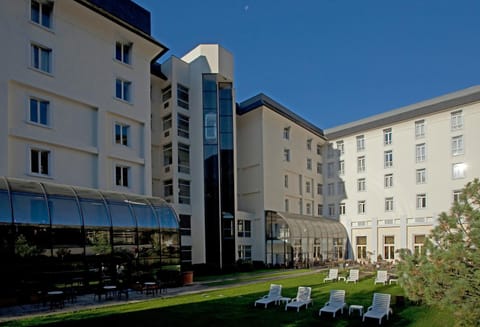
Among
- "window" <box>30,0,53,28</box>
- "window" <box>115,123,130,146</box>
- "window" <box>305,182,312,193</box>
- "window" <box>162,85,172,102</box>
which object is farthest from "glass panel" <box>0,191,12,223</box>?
"window" <box>305,182,312,193</box>

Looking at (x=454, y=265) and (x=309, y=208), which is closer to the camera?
(x=454, y=265)

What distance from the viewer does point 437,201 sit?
1623 inches

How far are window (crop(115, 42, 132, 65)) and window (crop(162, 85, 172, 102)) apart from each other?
715 centimetres

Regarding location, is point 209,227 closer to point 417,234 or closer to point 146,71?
point 146,71

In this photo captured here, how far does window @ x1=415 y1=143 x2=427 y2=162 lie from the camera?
42763mm

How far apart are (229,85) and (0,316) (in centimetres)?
2633

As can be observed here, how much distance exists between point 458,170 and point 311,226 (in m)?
14.9

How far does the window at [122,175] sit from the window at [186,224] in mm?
7866

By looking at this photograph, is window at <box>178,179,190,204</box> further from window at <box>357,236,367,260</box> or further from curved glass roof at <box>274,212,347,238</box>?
window at <box>357,236,367,260</box>

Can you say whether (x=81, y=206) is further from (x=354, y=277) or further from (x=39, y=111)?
(x=354, y=277)

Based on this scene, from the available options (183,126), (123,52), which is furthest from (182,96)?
(123,52)

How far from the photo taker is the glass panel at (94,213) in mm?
19875

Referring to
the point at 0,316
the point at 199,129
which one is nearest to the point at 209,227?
the point at 199,129

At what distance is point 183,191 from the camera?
33.8 metres
